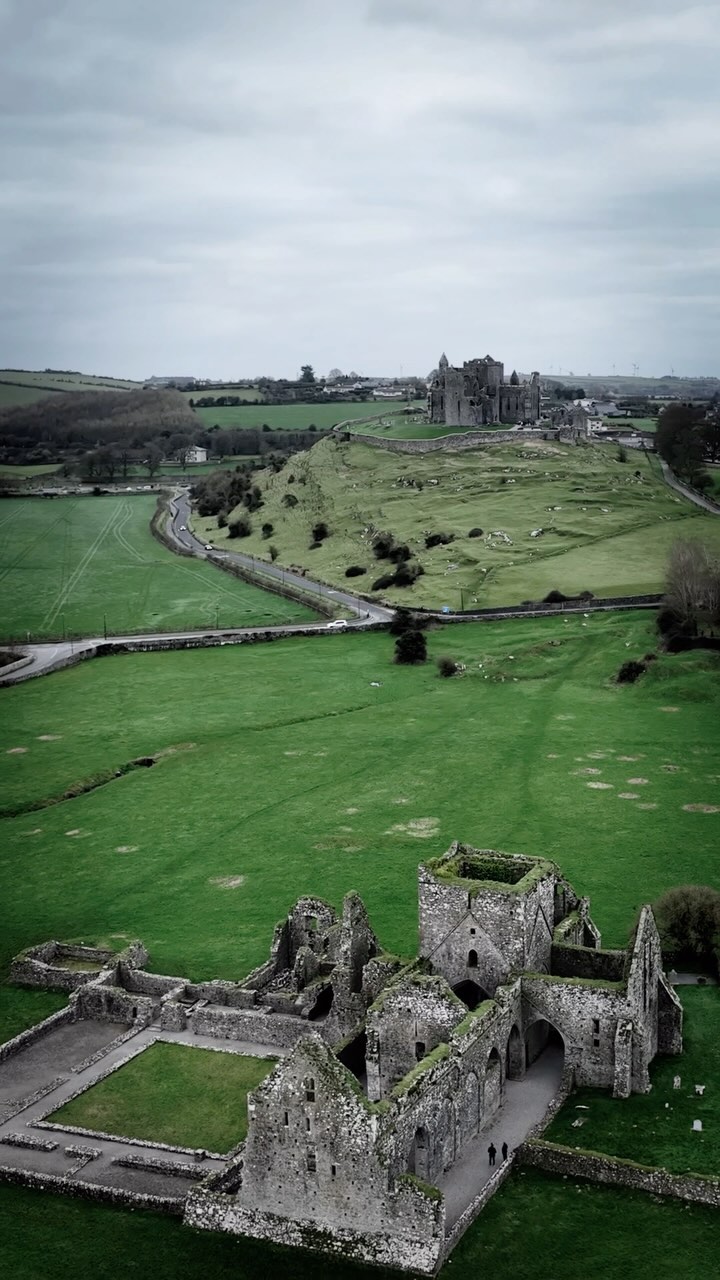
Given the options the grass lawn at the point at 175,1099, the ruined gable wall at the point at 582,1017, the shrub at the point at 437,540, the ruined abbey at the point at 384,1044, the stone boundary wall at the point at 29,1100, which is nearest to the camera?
the ruined abbey at the point at 384,1044

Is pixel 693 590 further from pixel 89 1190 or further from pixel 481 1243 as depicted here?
pixel 89 1190

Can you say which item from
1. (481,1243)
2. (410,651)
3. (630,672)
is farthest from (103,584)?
(481,1243)

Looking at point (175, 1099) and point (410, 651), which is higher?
point (410, 651)

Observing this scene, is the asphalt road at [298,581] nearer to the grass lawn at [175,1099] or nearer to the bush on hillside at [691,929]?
the bush on hillside at [691,929]

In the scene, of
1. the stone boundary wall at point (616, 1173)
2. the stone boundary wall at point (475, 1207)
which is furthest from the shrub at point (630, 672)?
→ the stone boundary wall at point (475, 1207)

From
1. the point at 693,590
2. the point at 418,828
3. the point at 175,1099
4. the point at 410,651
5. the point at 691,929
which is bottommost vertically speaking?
the point at 175,1099

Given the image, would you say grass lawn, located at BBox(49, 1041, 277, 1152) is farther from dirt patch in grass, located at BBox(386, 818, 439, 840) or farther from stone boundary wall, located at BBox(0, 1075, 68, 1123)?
dirt patch in grass, located at BBox(386, 818, 439, 840)
